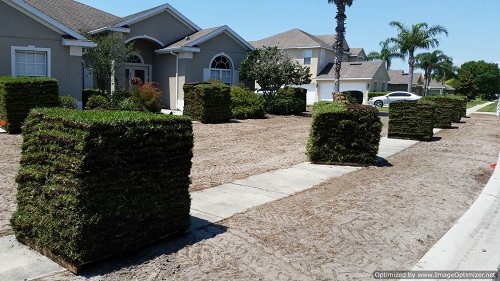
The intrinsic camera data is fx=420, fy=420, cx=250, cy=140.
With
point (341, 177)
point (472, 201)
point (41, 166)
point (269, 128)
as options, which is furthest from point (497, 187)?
point (269, 128)

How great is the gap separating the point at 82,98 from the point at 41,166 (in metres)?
15.4

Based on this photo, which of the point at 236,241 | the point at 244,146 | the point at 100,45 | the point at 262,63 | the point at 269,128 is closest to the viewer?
the point at 236,241

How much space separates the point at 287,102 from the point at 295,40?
21.4 metres

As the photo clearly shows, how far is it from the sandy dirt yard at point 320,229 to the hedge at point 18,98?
2126mm

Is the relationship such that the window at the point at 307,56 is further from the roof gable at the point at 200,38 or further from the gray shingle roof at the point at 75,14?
the gray shingle roof at the point at 75,14

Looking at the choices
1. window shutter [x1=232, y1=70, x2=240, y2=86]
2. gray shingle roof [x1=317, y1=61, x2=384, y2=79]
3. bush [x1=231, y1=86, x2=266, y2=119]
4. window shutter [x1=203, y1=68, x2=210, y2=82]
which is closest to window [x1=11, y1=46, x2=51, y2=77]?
bush [x1=231, y1=86, x2=266, y2=119]

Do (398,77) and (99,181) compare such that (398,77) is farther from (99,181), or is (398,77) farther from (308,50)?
(99,181)

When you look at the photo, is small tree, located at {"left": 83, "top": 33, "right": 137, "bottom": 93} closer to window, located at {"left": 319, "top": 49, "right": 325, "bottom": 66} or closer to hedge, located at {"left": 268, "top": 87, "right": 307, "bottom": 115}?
hedge, located at {"left": 268, "top": 87, "right": 307, "bottom": 115}

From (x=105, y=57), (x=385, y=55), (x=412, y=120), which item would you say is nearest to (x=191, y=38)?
(x=105, y=57)

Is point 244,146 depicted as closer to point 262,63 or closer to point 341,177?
point 341,177

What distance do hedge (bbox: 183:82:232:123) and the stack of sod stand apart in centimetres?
703

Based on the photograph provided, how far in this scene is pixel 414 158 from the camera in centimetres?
1177

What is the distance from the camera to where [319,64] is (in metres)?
42.7

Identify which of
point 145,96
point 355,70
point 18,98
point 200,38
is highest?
point 355,70
